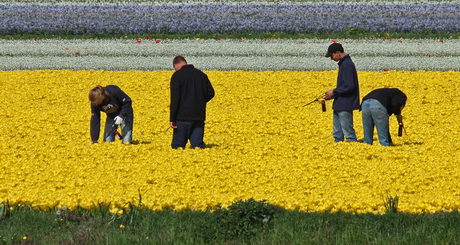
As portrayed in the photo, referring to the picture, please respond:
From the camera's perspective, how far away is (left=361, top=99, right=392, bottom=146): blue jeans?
900 centimetres

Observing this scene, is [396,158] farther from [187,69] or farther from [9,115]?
[9,115]

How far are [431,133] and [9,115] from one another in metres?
9.02

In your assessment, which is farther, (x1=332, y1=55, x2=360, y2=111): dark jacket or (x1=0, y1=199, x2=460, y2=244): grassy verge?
(x1=332, y1=55, x2=360, y2=111): dark jacket

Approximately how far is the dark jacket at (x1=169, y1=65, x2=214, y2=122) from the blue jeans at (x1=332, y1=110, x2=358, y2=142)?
8.11ft

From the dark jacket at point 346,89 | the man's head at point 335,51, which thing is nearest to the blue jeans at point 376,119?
the dark jacket at point 346,89

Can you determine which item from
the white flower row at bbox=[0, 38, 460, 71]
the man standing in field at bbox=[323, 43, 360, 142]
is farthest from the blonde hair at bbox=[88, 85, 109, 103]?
the white flower row at bbox=[0, 38, 460, 71]

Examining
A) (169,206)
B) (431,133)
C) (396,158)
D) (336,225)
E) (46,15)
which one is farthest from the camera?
(46,15)

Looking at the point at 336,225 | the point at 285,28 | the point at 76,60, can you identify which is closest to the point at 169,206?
the point at 336,225

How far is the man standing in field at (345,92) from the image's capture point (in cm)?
920

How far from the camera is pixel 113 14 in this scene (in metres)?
26.2

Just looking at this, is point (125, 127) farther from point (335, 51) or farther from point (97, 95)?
point (335, 51)

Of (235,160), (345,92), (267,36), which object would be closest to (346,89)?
(345,92)

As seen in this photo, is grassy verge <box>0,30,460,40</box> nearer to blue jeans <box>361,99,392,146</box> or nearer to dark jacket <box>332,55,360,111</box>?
dark jacket <box>332,55,360,111</box>

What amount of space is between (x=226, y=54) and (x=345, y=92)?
471 inches
